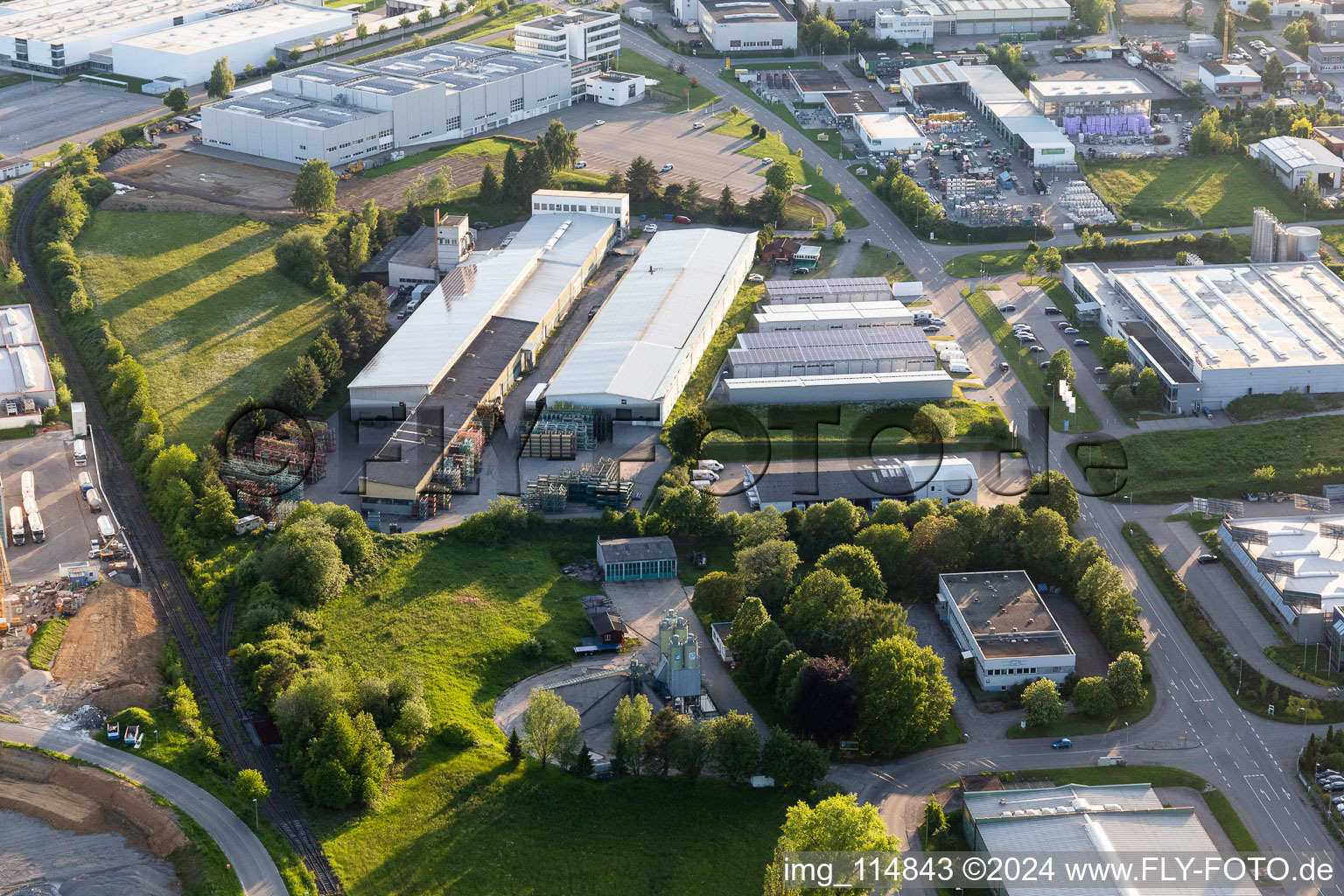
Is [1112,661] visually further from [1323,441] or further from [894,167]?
[894,167]

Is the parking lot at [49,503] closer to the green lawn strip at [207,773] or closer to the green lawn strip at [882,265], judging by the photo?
the green lawn strip at [207,773]

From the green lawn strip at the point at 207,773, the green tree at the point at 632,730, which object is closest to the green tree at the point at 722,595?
the green tree at the point at 632,730

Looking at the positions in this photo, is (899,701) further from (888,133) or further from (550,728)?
(888,133)

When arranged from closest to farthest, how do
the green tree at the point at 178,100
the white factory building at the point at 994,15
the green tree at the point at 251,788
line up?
the green tree at the point at 251,788, the green tree at the point at 178,100, the white factory building at the point at 994,15

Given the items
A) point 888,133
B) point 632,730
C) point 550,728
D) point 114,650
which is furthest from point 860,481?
point 888,133

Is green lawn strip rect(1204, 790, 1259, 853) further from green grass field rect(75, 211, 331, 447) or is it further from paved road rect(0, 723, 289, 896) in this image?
green grass field rect(75, 211, 331, 447)

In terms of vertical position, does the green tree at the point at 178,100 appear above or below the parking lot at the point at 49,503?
above
